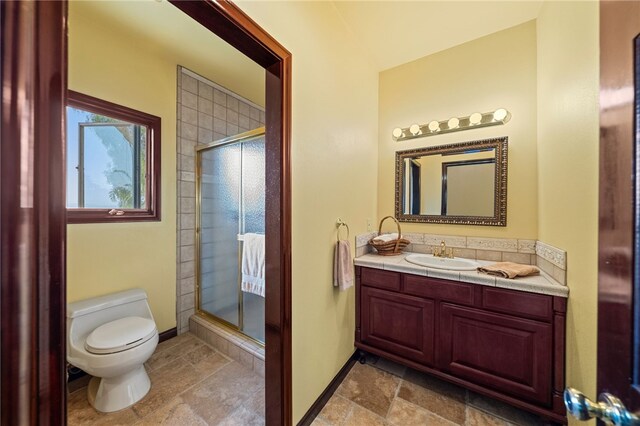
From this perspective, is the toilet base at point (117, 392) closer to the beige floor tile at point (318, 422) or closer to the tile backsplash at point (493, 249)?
the beige floor tile at point (318, 422)

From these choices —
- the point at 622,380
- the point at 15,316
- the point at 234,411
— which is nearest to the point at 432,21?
the point at 622,380

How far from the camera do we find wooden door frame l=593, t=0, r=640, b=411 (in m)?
0.44

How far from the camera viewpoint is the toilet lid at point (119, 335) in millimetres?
1447

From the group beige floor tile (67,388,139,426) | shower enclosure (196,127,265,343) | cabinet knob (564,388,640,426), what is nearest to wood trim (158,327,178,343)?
shower enclosure (196,127,265,343)

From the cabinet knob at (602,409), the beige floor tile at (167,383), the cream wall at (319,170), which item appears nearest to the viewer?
the cabinet knob at (602,409)

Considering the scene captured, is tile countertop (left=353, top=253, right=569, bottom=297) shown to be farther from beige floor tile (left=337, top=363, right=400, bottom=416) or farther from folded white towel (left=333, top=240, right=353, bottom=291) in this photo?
beige floor tile (left=337, top=363, right=400, bottom=416)

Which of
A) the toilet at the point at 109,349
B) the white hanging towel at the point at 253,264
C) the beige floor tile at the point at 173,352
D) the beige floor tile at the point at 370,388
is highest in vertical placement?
the white hanging towel at the point at 253,264

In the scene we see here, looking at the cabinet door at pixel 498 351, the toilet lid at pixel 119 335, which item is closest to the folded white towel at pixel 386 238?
the cabinet door at pixel 498 351

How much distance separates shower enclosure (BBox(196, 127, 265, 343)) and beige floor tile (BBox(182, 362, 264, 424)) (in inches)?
11.6

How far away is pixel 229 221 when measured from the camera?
7.59ft

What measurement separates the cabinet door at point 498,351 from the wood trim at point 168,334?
2.34 metres

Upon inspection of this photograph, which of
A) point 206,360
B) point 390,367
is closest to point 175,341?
point 206,360

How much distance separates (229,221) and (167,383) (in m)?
1.32

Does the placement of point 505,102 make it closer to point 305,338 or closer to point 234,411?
point 305,338
